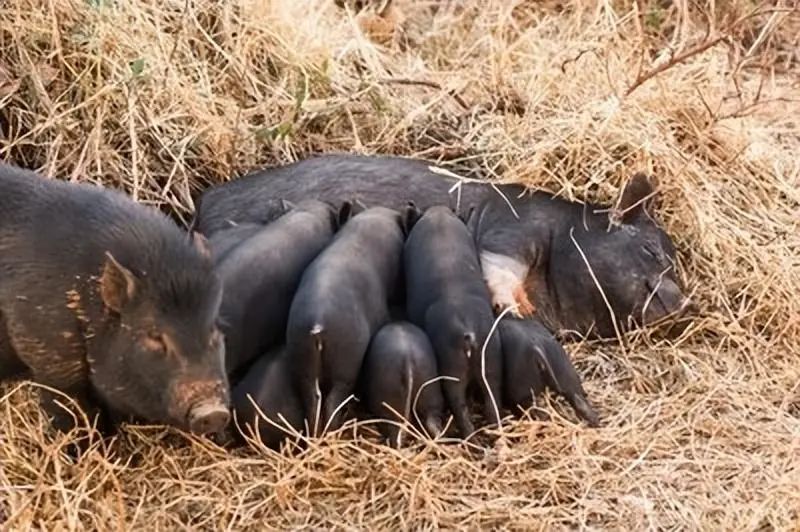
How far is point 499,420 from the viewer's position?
3838 millimetres

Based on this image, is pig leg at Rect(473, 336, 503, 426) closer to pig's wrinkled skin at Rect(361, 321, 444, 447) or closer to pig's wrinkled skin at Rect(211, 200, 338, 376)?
pig's wrinkled skin at Rect(361, 321, 444, 447)

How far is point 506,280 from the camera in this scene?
4520 mm

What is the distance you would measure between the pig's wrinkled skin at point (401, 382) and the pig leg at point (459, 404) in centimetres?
2

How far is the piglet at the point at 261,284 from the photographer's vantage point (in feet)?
12.6

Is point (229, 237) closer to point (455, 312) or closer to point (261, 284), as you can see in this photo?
point (261, 284)

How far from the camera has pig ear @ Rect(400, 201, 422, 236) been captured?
4.38 m

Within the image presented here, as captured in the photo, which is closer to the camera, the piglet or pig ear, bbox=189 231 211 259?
pig ear, bbox=189 231 211 259

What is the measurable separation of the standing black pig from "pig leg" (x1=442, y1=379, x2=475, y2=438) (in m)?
0.24

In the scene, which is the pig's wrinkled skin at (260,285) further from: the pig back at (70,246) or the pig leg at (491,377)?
the pig leg at (491,377)

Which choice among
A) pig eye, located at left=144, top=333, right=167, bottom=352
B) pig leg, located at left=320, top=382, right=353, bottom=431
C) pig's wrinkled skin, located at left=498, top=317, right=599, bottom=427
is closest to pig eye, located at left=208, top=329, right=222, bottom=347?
pig eye, located at left=144, top=333, right=167, bottom=352

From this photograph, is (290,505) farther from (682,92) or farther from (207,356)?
(682,92)

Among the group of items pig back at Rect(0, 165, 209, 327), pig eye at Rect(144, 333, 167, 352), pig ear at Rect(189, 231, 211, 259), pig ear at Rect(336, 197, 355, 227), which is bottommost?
pig ear at Rect(336, 197, 355, 227)

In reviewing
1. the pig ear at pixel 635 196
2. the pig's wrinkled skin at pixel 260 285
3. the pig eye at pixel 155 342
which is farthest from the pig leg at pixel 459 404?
the pig ear at pixel 635 196

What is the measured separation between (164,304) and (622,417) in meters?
1.38
